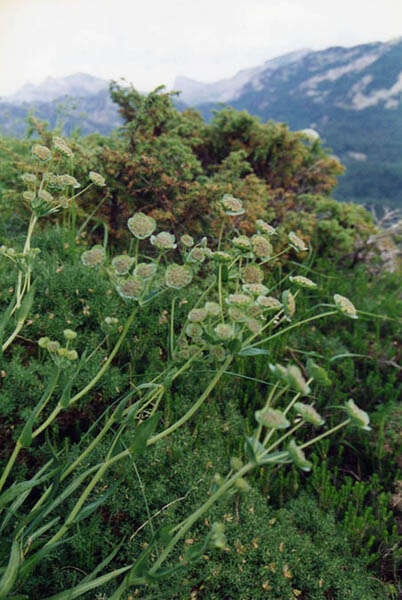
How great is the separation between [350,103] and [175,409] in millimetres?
52459

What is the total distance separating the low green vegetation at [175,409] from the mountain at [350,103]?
29.4m

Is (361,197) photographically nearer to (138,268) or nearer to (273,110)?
(273,110)

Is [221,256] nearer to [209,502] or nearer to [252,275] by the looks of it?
[252,275]

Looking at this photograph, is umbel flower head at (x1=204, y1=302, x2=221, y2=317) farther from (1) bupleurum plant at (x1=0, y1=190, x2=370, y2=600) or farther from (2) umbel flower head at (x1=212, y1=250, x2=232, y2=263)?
(2) umbel flower head at (x1=212, y1=250, x2=232, y2=263)

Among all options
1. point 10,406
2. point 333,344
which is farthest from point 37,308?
point 333,344

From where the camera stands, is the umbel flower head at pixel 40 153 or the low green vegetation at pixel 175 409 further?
the umbel flower head at pixel 40 153

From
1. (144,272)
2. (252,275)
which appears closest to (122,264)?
(144,272)

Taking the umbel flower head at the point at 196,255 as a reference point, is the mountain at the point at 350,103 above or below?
above

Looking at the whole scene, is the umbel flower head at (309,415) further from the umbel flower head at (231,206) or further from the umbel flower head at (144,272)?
the umbel flower head at (231,206)

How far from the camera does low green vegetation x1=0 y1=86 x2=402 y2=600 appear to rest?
0.95 m

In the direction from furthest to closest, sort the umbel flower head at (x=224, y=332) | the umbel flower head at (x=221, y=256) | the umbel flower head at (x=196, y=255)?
1. the umbel flower head at (x=196, y=255)
2. the umbel flower head at (x=221, y=256)
3. the umbel flower head at (x=224, y=332)

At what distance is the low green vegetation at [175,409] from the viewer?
3.12ft

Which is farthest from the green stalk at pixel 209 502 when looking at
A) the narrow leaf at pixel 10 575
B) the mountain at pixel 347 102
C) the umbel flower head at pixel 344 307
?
the mountain at pixel 347 102

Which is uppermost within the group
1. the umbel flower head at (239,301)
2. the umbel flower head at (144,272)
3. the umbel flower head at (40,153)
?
the umbel flower head at (40,153)
